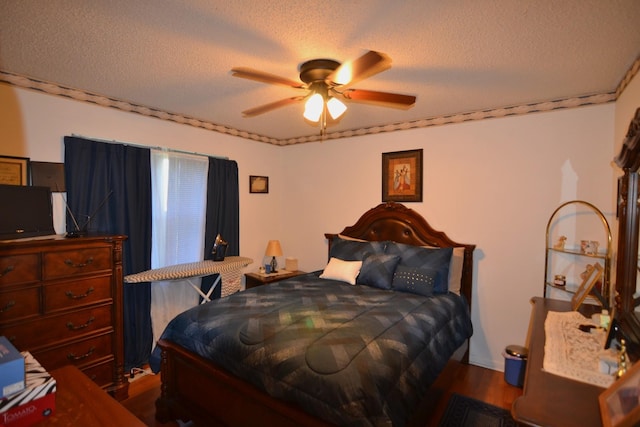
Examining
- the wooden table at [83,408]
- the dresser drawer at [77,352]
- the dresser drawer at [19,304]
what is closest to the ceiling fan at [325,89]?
the wooden table at [83,408]

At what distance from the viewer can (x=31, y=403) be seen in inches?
39.3

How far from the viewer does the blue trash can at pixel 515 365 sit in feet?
8.66

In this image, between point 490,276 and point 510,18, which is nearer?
point 510,18

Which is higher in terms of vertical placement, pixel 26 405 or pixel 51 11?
pixel 51 11

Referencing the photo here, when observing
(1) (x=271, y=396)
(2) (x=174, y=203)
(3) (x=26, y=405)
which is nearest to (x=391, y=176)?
(2) (x=174, y=203)

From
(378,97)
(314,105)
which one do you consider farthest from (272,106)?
(378,97)

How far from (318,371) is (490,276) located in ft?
7.16

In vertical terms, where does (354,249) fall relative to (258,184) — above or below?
below

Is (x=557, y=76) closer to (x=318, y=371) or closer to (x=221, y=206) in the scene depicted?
(x=318, y=371)

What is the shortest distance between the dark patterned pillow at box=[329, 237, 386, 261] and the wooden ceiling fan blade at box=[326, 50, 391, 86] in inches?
74.3

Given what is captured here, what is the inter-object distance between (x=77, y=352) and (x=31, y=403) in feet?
5.00

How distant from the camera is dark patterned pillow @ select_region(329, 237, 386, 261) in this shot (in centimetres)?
325

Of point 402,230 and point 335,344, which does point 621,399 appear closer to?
point 335,344

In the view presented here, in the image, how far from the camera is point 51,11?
1.49 meters
